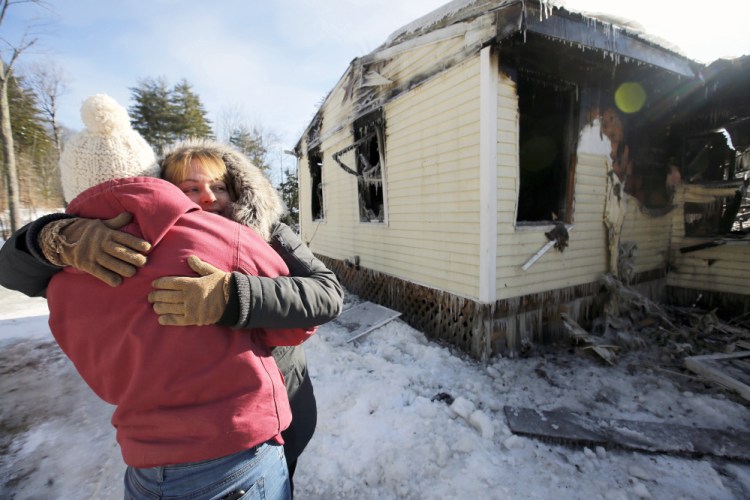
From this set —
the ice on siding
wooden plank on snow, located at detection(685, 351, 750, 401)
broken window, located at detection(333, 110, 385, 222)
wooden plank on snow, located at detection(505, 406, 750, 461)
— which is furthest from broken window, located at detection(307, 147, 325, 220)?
wooden plank on snow, located at detection(685, 351, 750, 401)

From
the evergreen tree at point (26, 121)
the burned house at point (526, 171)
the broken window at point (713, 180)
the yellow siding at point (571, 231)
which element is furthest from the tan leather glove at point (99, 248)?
the evergreen tree at point (26, 121)

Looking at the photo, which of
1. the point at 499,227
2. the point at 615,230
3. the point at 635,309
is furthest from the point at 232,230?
the point at 635,309

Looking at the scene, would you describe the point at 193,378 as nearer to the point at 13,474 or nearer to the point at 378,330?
the point at 13,474

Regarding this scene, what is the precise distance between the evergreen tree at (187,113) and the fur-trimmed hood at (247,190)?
30.3m

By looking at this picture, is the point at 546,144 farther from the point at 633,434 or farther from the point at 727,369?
the point at 633,434

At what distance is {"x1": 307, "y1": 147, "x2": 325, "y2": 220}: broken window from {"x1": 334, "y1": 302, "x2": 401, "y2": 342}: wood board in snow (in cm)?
440

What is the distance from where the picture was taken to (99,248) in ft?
2.91

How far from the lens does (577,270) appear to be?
16.6 feet

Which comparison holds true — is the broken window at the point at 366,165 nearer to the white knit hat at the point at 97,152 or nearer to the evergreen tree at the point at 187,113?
the white knit hat at the point at 97,152

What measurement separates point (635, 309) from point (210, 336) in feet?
22.3

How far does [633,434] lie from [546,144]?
4.99 meters

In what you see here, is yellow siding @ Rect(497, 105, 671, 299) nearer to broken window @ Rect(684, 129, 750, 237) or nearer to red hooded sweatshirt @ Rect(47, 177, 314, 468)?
broken window @ Rect(684, 129, 750, 237)

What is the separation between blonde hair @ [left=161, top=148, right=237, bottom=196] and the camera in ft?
4.62

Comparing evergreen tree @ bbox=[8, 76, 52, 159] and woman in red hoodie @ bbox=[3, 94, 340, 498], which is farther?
evergreen tree @ bbox=[8, 76, 52, 159]
